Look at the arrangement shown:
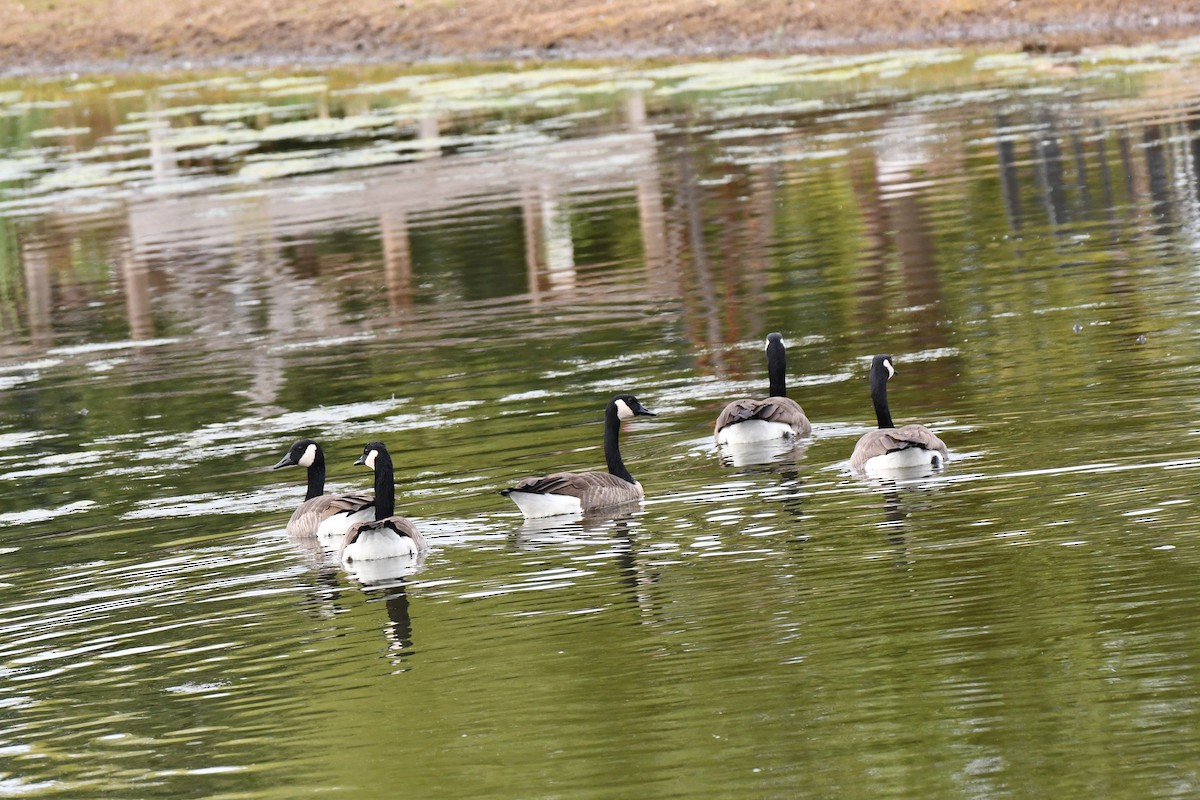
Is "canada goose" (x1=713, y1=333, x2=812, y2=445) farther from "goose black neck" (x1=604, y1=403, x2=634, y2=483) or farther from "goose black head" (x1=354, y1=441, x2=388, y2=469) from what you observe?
"goose black head" (x1=354, y1=441, x2=388, y2=469)

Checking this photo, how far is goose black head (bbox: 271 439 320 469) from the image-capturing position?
16.6 m

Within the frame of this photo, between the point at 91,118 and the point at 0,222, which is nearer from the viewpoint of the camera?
the point at 0,222

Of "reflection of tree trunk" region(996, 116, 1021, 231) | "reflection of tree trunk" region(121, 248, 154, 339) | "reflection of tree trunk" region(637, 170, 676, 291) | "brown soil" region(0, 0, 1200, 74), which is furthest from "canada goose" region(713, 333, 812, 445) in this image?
"brown soil" region(0, 0, 1200, 74)

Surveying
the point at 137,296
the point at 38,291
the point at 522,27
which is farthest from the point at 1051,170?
the point at 522,27

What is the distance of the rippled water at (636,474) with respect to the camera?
1002 centimetres

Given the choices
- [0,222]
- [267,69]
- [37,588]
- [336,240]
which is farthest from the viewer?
[267,69]

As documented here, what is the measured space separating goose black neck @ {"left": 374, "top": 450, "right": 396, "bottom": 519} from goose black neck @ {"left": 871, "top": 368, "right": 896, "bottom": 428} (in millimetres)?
4092

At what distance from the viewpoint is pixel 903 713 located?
9852mm

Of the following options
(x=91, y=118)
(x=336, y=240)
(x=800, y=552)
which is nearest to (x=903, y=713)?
(x=800, y=552)

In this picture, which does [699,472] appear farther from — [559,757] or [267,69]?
[267,69]

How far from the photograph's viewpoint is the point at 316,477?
16.5m

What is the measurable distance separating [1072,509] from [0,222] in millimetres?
33078

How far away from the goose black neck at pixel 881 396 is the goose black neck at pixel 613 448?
208 centimetres

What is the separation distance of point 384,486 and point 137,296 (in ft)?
55.7
